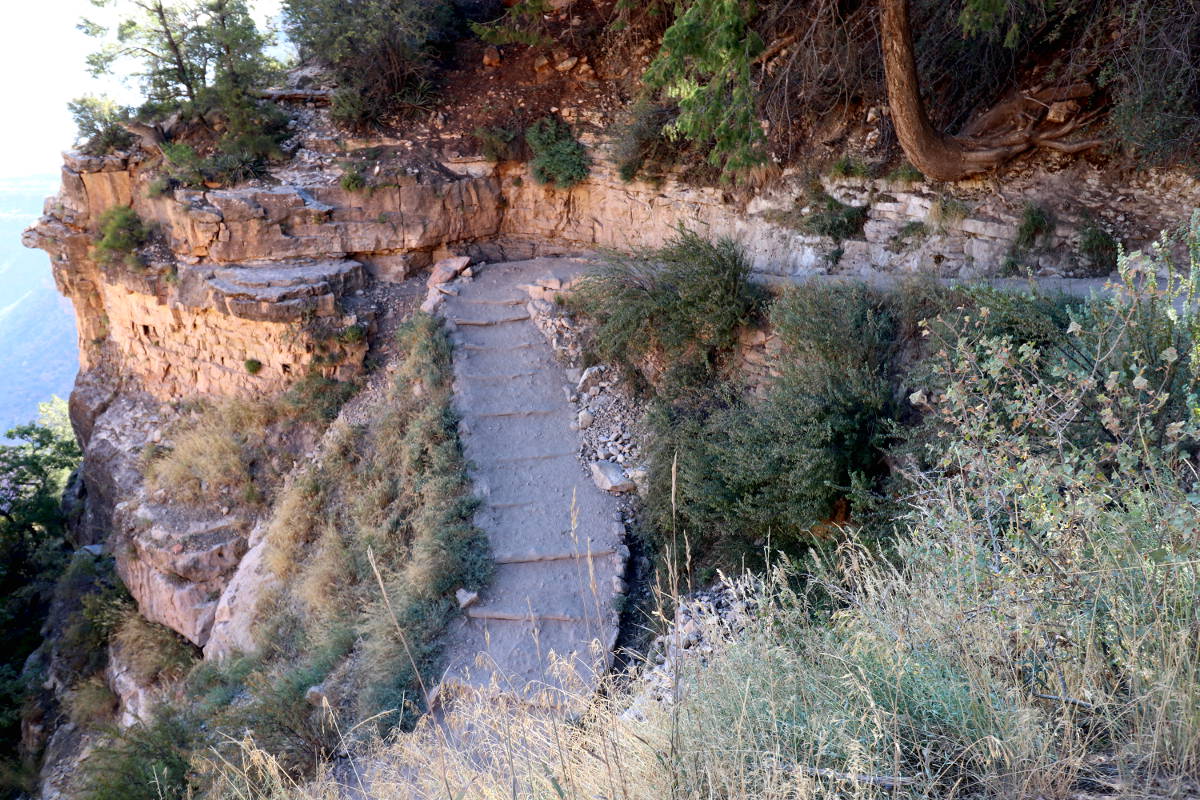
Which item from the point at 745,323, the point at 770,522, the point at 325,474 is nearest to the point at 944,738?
the point at 770,522

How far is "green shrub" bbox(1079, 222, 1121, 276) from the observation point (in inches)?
265

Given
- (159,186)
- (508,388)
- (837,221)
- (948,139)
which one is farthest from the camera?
(159,186)

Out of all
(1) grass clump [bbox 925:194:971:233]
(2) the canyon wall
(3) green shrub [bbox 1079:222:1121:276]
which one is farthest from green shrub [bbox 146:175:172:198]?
(3) green shrub [bbox 1079:222:1121:276]

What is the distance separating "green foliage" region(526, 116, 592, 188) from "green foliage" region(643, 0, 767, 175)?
13.1 feet

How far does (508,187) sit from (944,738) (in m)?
10.3

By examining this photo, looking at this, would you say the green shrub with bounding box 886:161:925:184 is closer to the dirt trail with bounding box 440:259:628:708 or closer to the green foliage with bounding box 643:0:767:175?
the green foliage with bounding box 643:0:767:175

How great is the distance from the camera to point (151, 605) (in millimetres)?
10438

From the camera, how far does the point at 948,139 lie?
7.16m

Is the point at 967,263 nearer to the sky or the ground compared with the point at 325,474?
nearer to the sky

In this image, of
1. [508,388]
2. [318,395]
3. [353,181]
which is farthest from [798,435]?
→ [353,181]

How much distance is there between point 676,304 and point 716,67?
245cm

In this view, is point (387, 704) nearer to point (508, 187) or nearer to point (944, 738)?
point (944, 738)

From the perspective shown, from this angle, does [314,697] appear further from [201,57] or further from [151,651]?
[201,57]

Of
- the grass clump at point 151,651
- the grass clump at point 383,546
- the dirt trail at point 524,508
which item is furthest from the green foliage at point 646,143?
the grass clump at point 151,651
